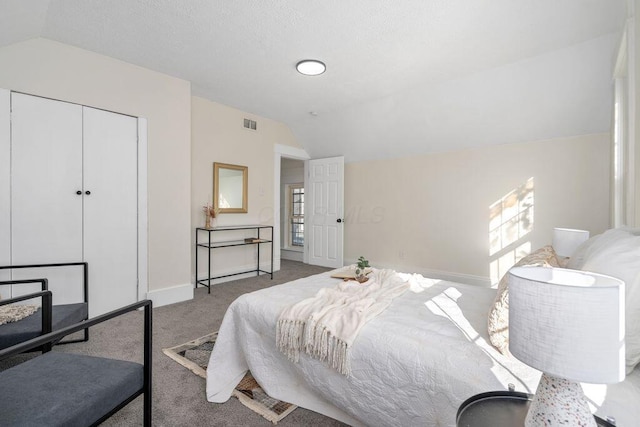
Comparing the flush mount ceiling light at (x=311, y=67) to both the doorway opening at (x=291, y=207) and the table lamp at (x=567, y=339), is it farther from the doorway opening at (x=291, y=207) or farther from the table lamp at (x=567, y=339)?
the doorway opening at (x=291, y=207)

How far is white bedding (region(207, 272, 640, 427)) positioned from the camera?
114 cm

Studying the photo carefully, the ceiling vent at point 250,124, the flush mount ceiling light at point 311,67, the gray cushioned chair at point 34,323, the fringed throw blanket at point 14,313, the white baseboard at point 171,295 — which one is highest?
the flush mount ceiling light at point 311,67

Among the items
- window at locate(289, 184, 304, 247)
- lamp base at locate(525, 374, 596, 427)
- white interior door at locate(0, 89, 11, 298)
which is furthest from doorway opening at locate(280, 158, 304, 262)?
lamp base at locate(525, 374, 596, 427)

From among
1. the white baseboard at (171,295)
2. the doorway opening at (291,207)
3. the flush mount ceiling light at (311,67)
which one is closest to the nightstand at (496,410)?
the flush mount ceiling light at (311,67)

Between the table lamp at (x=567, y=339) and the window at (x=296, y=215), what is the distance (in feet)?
20.9

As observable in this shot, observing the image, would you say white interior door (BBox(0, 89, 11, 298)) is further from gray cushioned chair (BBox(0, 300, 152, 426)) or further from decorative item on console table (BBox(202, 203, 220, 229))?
decorative item on console table (BBox(202, 203, 220, 229))

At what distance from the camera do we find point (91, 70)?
119 inches

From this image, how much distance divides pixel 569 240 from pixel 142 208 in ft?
13.3

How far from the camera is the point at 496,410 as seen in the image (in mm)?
943

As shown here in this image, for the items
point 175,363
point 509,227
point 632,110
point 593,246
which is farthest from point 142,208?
point 509,227

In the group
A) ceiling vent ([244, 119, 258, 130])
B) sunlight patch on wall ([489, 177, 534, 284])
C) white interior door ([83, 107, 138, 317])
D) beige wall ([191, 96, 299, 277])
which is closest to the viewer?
white interior door ([83, 107, 138, 317])

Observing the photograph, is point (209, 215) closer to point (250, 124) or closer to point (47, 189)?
point (250, 124)

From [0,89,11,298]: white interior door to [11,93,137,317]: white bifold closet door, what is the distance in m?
0.03

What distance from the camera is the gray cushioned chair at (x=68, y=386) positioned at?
103 centimetres
